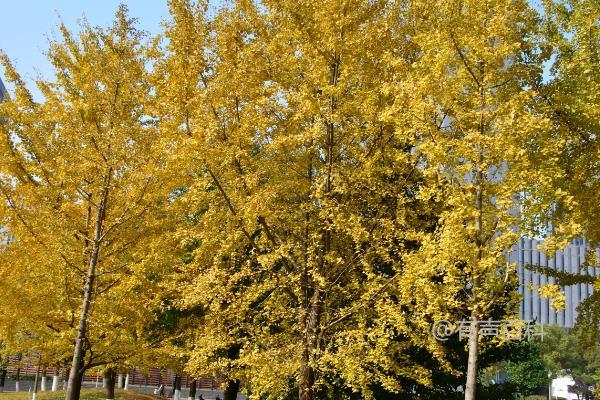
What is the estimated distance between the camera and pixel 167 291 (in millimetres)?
12930

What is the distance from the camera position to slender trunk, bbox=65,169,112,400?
464 inches

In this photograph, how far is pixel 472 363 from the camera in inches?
373

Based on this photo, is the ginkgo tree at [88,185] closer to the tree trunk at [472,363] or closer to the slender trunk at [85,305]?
the slender trunk at [85,305]

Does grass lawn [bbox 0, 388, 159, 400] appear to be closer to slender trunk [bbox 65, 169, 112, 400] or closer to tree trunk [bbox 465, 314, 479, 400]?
slender trunk [bbox 65, 169, 112, 400]

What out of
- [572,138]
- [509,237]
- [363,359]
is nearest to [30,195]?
[363,359]

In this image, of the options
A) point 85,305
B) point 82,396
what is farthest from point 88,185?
point 82,396

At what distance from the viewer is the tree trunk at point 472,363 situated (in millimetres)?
9336

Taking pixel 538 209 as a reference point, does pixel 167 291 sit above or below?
below

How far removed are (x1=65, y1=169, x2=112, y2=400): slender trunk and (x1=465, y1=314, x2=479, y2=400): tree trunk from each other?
302 inches

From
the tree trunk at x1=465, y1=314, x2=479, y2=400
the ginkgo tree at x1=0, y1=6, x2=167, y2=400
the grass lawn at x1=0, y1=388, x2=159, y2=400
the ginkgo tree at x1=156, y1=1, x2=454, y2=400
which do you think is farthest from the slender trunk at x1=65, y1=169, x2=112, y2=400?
the grass lawn at x1=0, y1=388, x2=159, y2=400

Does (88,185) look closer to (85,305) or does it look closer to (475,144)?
(85,305)

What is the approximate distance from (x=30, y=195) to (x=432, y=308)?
896 cm

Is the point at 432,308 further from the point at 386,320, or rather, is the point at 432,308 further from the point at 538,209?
the point at 538,209

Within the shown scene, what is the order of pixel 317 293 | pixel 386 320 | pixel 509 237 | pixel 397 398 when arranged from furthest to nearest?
pixel 397 398 < pixel 317 293 < pixel 386 320 < pixel 509 237
